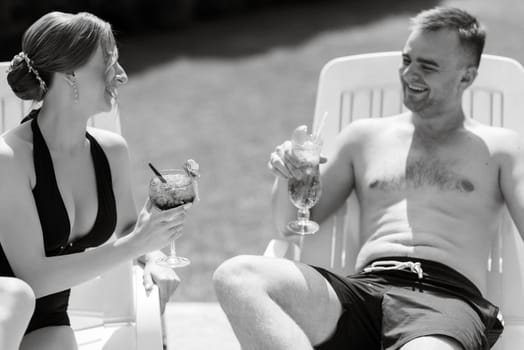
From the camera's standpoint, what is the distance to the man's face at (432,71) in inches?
137

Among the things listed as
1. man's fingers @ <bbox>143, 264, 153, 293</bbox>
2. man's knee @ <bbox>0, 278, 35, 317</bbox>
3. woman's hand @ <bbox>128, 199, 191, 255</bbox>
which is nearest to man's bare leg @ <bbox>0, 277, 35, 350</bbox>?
man's knee @ <bbox>0, 278, 35, 317</bbox>

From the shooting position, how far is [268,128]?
23.7 feet

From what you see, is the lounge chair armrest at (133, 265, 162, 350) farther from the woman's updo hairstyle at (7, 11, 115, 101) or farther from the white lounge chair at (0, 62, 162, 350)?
the woman's updo hairstyle at (7, 11, 115, 101)

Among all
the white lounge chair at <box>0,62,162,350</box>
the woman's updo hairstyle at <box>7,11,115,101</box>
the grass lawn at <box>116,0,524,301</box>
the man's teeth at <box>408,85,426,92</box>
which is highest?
the woman's updo hairstyle at <box>7,11,115,101</box>

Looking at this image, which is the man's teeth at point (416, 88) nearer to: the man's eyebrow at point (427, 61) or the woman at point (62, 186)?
the man's eyebrow at point (427, 61)

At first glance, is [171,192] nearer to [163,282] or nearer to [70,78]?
[163,282]

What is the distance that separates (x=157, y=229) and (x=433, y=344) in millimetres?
976

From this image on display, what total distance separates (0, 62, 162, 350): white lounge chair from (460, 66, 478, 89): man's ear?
141cm

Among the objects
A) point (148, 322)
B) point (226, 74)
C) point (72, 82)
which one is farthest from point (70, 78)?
point (226, 74)

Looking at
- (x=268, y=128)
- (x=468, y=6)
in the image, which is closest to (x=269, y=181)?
(x=268, y=128)

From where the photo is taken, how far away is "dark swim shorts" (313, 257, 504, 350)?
9.74 feet

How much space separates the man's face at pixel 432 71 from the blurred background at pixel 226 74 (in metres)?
1.81

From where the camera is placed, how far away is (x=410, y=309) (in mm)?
3074

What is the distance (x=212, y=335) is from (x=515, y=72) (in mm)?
1771
